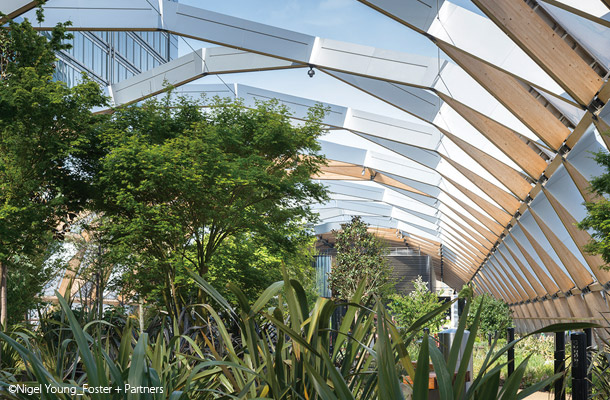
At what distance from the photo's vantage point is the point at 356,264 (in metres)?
23.9

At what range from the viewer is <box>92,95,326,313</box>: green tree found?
38.1 feet

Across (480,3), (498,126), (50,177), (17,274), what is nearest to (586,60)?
(480,3)

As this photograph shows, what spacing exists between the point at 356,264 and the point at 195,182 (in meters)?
13.3

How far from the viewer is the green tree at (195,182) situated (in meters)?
11.6

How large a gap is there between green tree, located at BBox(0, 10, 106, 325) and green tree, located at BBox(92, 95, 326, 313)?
1087 millimetres

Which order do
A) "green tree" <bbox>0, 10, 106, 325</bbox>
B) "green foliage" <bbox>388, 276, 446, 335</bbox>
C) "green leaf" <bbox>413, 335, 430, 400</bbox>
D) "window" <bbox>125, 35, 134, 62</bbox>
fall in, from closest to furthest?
1. "green leaf" <bbox>413, 335, 430, 400</bbox>
2. "green tree" <bbox>0, 10, 106, 325</bbox>
3. "green foliage" <bbox>388, 276, 446, 335</bbox>
4. "window" <bbox>125, 35, 134, 62</bbox>

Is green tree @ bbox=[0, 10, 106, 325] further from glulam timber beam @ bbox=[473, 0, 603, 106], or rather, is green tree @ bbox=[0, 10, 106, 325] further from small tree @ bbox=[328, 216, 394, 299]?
small tree @ bbox=[328, 216, 394, 299]

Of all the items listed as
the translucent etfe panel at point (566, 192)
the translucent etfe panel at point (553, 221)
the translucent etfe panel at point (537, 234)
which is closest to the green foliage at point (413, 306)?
the translucent etfe panel at point (537, 234)

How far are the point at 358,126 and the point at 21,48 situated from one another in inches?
380

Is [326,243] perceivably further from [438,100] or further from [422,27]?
[422,27]

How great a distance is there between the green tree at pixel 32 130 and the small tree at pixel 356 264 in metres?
14.1

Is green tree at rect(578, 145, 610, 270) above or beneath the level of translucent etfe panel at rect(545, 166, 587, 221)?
beneath

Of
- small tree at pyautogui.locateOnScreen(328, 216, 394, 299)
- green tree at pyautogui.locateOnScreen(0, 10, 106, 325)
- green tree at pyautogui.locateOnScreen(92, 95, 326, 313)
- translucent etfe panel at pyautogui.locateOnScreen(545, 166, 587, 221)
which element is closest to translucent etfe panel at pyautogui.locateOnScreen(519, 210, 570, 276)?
translucent etfe panel at pyautogui.locateOnScreen(545, 166, 587, 221)

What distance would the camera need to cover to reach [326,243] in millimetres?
44906
